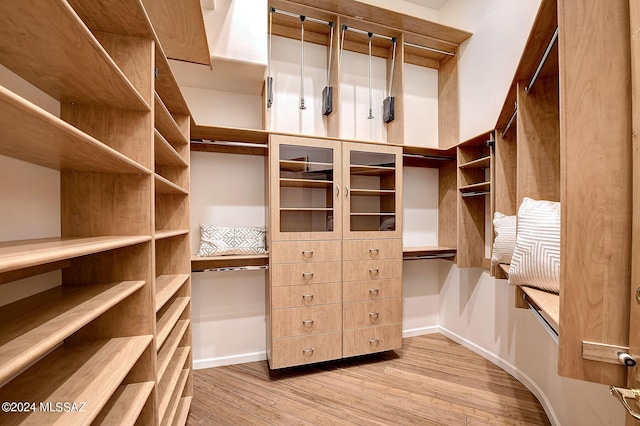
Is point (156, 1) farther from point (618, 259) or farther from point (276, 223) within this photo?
point (618, 259)

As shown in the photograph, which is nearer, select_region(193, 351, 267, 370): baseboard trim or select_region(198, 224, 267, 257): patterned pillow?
select_region(198, 224, 267, 257): patterned pillow

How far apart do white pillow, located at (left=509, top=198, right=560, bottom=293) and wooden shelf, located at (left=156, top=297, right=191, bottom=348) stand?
162 centimetres

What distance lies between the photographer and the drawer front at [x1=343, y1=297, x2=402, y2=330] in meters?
2.22

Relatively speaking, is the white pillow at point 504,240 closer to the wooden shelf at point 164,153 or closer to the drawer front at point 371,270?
the drawer front at point 371,270

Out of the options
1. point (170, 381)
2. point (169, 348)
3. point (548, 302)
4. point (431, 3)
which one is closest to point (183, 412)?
point (170, 381)

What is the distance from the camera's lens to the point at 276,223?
2033mm

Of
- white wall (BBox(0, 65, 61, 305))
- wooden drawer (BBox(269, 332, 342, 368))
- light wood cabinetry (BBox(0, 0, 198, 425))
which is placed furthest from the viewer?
wooden drawer (BBox(269, 332, 342, 368))

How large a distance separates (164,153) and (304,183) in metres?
1.03

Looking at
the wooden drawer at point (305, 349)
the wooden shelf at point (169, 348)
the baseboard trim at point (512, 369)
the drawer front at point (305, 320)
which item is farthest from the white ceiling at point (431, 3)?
the wooden shelf at point (169, 348)

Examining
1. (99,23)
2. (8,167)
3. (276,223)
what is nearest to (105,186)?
(8,167)

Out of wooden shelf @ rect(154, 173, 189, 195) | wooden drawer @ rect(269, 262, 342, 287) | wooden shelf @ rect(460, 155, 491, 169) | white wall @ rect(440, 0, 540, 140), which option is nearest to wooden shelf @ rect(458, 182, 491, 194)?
wooden shelf @ rect(460, 155, 491, 169)

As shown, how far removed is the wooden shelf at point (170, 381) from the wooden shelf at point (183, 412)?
217 mm

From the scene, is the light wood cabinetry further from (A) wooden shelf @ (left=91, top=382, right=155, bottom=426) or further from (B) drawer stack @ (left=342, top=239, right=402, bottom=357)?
(B) drawer stack @ (left=342, top=239, right=402, bottom=357)

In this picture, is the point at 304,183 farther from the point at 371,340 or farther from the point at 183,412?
the point at 183,412
